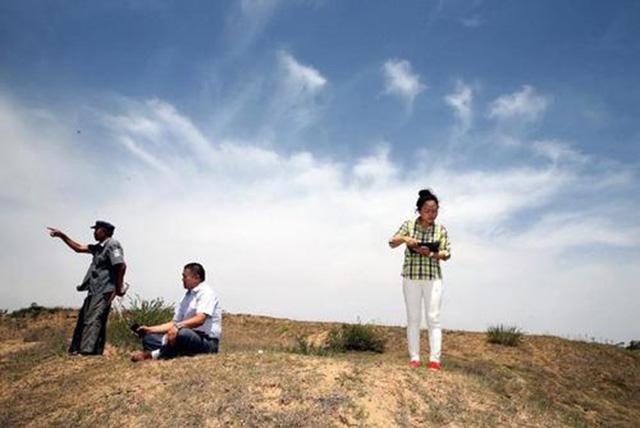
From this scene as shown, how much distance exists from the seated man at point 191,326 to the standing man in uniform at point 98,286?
51.3 inches

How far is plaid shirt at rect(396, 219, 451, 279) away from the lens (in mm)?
6301

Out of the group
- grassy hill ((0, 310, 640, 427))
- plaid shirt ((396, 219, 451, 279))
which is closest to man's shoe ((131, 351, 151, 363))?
grassy hill ((0, 310, 640, 427))

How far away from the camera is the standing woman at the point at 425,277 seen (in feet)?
20.5

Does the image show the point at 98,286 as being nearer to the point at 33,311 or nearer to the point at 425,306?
the point at 425,306

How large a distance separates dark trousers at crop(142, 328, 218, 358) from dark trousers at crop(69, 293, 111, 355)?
48.9 inches

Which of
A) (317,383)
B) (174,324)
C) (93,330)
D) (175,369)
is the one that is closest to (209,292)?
(174,324)

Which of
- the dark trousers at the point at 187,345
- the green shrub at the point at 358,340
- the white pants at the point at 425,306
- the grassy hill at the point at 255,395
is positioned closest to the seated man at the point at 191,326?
the dark trousers at the point at 187,345

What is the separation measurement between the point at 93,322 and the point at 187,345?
6.47 feet

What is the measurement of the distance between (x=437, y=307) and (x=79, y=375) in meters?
4.37

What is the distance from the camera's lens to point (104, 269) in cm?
778

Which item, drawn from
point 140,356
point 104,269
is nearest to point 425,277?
point 140,356

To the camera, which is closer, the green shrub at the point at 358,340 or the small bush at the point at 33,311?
the green shrub at the point at 358,340

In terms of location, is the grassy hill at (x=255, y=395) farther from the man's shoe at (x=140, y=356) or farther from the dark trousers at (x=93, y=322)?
the dark trousers at (x=93, y=322)

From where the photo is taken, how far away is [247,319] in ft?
52.4
